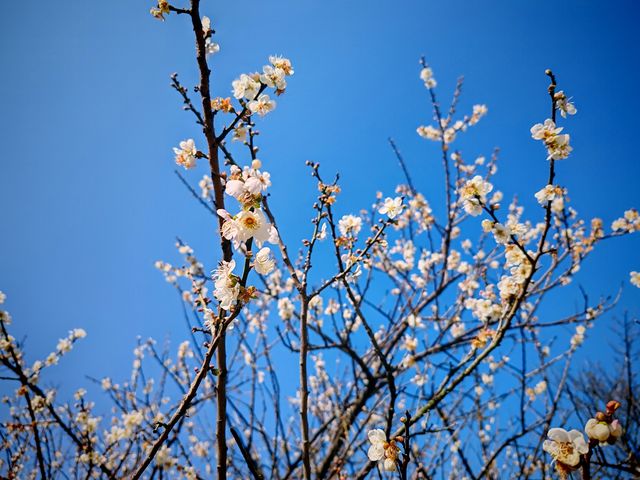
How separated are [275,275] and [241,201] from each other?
197 inches

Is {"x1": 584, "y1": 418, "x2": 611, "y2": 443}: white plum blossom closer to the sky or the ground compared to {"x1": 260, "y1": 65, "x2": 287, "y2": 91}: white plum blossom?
closer to the ground

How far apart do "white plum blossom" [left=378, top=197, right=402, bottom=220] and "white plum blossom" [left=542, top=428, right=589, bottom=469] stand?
154 centimetres

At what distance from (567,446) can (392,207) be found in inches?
68.1

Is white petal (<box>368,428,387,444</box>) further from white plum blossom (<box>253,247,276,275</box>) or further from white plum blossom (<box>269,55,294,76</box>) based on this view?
white plum blossom (<box>269,55,294,76</box>)

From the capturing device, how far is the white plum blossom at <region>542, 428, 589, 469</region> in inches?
47.1

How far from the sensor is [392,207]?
2633 millimetres

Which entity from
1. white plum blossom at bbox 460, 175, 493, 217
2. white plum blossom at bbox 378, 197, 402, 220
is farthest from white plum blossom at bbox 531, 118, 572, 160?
white plum blossom at bbox 378, 197, 402, 220

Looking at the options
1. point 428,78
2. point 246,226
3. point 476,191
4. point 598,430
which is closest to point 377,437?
point 598,430

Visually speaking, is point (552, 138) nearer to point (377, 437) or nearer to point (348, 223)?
point (348, 223)

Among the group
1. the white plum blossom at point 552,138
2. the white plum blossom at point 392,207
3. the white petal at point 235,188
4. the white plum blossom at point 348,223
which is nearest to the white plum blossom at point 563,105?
the white plum blossom at point 552,138

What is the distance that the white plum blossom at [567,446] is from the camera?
120cm

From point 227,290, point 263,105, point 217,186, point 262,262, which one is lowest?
point 227,290

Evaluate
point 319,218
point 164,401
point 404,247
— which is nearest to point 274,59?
point 319,218

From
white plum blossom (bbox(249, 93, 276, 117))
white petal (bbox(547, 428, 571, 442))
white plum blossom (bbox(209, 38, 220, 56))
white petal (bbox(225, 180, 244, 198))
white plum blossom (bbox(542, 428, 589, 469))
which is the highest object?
white plum blossom (bbox(209, 38, 220, 56))
